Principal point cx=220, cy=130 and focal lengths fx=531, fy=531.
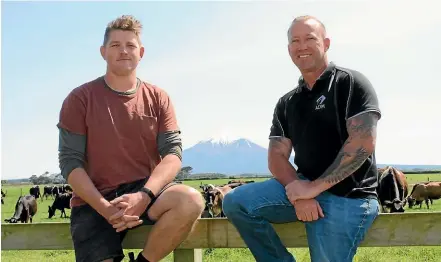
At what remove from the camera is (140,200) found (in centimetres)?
345

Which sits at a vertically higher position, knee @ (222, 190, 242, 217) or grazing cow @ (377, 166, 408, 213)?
knee @ (222, 190, 242, 217)

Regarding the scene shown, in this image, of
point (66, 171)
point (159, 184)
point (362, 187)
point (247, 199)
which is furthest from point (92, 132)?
point (362, 187)

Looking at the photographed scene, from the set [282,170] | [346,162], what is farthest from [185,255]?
[346,162]

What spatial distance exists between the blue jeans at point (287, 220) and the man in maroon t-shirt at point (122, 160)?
32 centimetres

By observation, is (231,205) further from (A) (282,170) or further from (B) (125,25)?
(B) (125,25)

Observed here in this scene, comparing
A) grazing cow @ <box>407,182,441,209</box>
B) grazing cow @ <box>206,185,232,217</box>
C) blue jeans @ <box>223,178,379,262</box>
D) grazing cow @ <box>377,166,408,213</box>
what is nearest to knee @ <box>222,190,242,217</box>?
blue jeans @ <box>223,178,379,262</box>

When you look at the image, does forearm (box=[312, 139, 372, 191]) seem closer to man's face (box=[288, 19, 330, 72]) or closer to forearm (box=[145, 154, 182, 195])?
man's face (box=[288, 19, 330, 72])

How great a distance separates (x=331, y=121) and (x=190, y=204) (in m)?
1.07

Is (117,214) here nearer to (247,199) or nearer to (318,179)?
(247,199)

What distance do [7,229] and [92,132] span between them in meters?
1.07

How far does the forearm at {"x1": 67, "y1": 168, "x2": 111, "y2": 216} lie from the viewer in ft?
11.4

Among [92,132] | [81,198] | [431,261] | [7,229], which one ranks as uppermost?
[92,132]

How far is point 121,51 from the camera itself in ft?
12.5

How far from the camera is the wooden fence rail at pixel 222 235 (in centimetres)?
349
